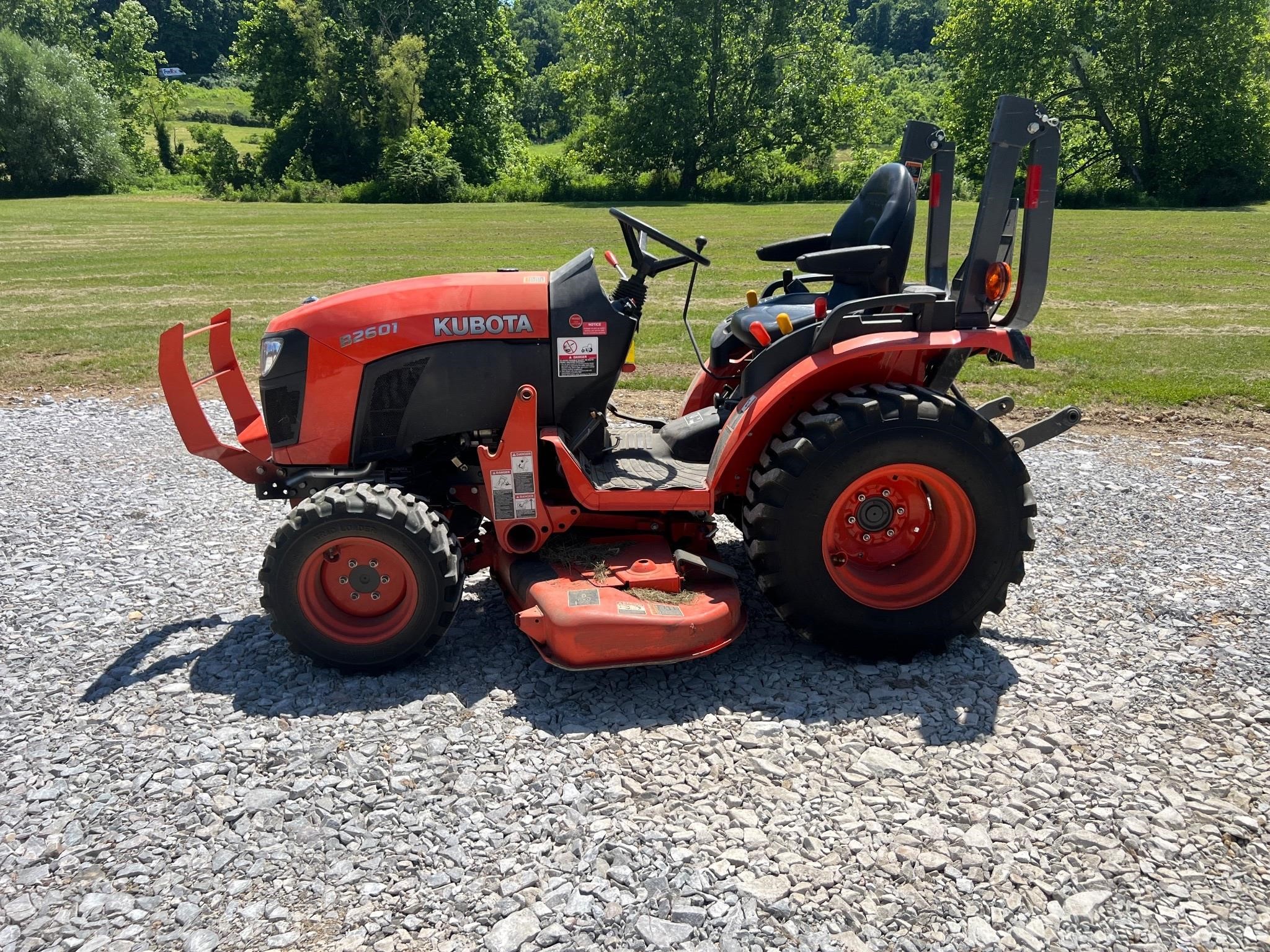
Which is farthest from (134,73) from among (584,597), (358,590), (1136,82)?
(584,597)

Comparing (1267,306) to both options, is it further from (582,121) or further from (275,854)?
(582,121)

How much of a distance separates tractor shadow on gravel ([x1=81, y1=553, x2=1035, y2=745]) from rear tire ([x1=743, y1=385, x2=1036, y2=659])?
17 cm

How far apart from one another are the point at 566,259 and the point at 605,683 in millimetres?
15174

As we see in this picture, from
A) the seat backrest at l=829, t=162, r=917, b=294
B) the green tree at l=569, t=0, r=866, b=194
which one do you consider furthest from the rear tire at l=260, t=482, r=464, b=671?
the green tree at l=569, t=0, r=866, b=194

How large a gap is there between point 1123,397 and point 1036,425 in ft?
15.9

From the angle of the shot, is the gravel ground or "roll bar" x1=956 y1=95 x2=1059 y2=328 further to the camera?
"roll bar" x1=956 y1=95 x2=1059 y2=328

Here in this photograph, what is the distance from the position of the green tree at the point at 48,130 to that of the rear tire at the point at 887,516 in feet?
146

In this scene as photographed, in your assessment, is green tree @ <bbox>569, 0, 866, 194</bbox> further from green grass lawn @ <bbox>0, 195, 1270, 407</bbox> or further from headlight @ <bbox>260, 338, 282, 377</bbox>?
headlight @ <bbox>260, 338, 282, 377</bbox>

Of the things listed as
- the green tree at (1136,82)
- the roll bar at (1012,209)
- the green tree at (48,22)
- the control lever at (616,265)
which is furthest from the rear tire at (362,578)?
the green tree at (48,22)

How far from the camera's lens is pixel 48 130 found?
38.8 m

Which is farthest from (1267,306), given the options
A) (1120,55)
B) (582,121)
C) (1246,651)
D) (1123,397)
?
(582,121)

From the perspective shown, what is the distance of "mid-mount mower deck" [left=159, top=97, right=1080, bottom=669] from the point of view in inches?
143

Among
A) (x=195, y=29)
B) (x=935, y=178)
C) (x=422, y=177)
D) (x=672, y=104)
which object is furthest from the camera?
(x=195, y=29)

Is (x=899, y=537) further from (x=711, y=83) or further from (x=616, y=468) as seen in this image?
(x=711, y=83)
